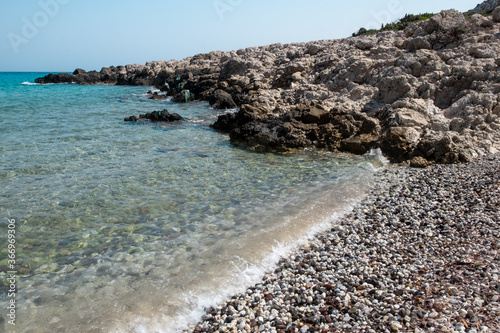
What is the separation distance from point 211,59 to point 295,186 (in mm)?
61229

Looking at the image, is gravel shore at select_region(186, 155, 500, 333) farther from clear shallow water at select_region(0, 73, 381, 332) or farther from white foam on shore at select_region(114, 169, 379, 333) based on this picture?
clear shallow water at select_region(0, 73, 381, 332)

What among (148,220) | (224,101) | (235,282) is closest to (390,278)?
(235,282)

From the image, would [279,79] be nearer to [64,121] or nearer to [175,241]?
[64,121]

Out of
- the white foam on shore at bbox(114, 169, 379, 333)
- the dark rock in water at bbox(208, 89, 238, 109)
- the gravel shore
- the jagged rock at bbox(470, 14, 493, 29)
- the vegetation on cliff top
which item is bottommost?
the white foam on shore at bbox(114, 169, 379, 333)

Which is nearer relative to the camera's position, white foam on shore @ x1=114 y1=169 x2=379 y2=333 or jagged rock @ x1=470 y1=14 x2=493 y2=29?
white foam on shore @ x1=114 y1=169 x2=379 y2=333

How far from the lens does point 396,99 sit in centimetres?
2150

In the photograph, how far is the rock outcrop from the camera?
17.2 meters

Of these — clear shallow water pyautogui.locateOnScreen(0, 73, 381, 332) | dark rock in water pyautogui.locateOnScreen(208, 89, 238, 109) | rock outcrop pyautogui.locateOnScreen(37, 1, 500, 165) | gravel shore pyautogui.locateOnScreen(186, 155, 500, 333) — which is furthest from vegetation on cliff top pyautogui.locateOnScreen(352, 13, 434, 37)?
gravel shore pyautogui.locateOnScreen(186, 155, 500, 333)

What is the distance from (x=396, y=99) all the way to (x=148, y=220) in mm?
18124

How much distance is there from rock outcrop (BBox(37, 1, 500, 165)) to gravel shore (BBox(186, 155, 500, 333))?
22.6 ft

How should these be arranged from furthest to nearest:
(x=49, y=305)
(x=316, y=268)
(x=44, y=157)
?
(x=44, y=157) → (x=316, y=268) → (x=49, y=305)

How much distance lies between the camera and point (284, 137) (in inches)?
738

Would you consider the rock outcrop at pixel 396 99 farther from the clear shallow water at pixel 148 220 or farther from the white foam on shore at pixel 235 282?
the white foam on shore at pixel 235 282

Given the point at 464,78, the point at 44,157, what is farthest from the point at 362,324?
the point at 464,78
